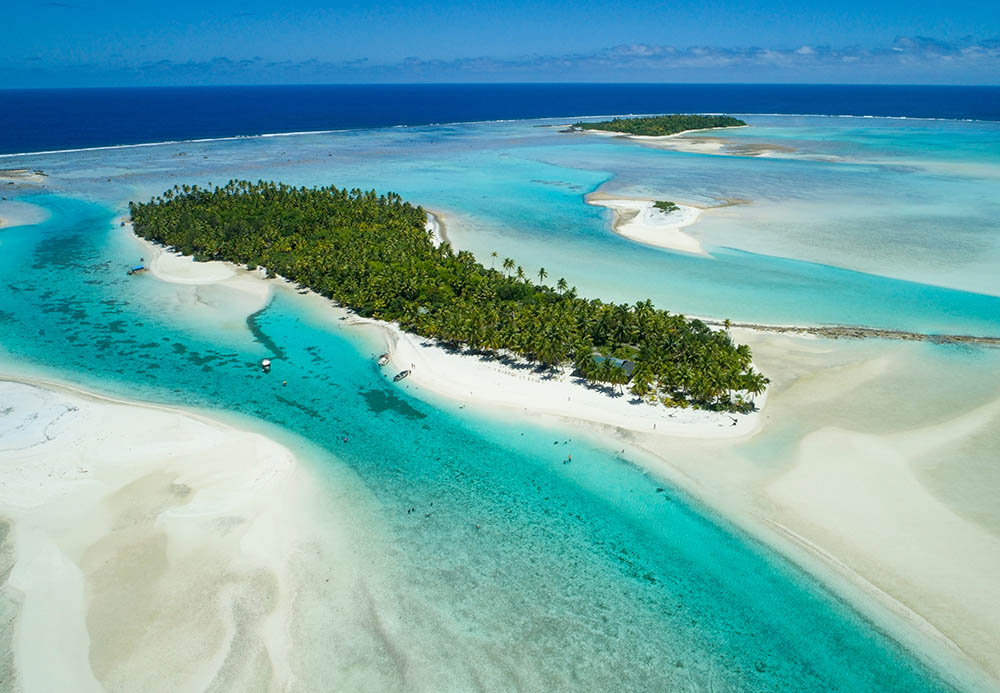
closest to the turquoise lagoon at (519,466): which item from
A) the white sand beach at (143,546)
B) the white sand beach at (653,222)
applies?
the white sand beach at (143,546)

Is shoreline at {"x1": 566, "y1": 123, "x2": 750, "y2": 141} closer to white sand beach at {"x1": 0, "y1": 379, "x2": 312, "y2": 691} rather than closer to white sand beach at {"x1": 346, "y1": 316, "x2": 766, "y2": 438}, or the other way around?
white sand beach at {"x1": 346, "y1": 316, "x2": 766, "y2": 438}

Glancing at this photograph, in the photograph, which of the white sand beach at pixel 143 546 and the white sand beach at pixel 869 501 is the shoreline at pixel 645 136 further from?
the white sand beach at pixel 143 546

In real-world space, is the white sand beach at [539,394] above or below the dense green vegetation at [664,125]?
below

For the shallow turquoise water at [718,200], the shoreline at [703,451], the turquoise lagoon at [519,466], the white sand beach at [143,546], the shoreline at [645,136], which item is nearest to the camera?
the white sand beach at [143,546]

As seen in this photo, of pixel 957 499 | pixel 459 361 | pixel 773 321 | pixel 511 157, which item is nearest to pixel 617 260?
pixel 773 321

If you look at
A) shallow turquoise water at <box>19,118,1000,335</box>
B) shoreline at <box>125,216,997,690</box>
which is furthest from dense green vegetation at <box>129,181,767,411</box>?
shallow turquoise water at <box>19,118,1000,335</box>

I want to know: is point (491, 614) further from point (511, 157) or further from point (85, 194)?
point (511, 157)
